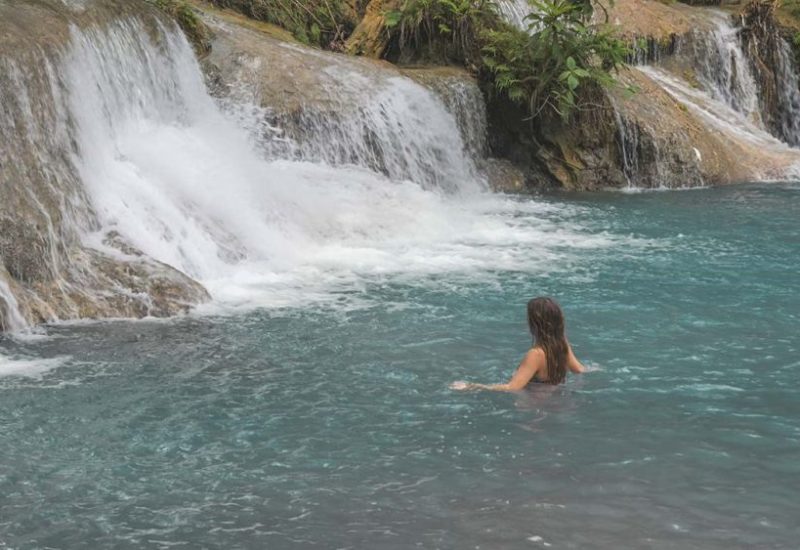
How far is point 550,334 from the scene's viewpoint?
7.94m

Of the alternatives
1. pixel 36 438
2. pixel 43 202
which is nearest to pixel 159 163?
pixel 43 202

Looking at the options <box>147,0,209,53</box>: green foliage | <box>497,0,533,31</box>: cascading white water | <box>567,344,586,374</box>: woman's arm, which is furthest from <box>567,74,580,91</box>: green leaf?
<box>567,344,586,374</box>: woman's arm

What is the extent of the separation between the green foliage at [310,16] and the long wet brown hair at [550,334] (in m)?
13.2

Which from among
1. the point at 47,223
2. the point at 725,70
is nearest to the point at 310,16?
the point at 725,70

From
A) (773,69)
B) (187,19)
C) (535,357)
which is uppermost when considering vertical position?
(187,19)

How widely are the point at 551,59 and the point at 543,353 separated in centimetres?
1188

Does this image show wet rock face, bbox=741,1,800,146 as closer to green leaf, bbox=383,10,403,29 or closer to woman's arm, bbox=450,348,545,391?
green leaf, bbox=383,10,403,29

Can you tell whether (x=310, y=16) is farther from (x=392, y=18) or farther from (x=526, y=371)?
(x=526, y=371)

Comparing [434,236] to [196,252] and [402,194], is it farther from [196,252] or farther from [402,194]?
[196,252]

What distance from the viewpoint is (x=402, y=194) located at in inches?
625

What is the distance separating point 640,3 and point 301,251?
14.6 m

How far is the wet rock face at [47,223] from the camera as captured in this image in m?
9.84

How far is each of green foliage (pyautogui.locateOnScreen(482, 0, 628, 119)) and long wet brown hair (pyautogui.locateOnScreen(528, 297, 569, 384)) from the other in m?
11.2

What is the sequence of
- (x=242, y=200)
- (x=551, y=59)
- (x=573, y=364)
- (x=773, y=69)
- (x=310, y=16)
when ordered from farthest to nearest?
(x=773, y=69) → (x=310, y=16) → (x=551, y=59) → (x=242, y=200) → (x=573, y=364)
